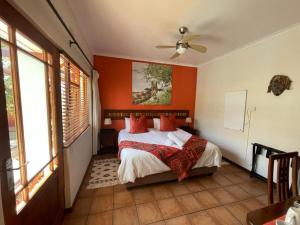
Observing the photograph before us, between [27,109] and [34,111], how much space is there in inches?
4.2

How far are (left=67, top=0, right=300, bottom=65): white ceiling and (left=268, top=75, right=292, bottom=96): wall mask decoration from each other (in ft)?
2.66

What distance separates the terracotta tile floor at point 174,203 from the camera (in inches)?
69.5

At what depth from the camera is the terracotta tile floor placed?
1766 millimetres

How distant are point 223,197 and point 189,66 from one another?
377 cm

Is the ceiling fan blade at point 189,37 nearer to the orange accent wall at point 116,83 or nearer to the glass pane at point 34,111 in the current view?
the orange accent wall at point 116,83

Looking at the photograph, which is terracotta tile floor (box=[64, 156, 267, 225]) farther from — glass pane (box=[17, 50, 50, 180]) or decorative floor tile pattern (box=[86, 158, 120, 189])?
glass pane (box=[17, 50, 50, 180])

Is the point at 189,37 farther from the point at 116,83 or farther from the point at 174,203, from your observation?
the point at 174,203

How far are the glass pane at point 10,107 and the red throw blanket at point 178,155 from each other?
172 cm

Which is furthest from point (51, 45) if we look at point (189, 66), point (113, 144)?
point (189, 66)

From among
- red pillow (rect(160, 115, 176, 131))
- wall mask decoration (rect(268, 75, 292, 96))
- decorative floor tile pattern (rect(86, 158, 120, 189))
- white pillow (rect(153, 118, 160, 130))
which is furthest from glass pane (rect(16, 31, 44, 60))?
wall mask decoration (rect(268, 75, 292, 96))

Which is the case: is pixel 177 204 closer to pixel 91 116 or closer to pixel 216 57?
pixel 91 116

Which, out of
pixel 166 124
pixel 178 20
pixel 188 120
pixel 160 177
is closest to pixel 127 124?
pixel 166 124

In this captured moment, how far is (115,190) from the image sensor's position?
2.33 meters

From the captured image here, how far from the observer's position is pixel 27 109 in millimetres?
1089
